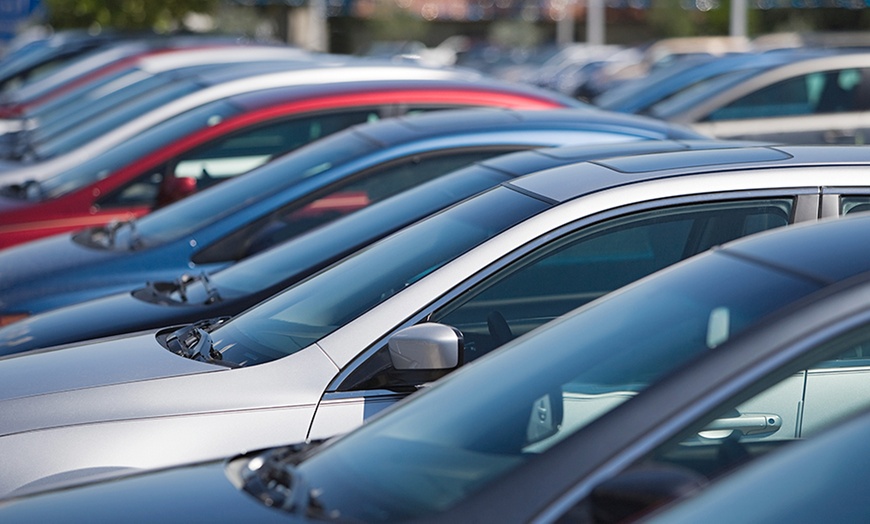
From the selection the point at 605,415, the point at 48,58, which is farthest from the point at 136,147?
the point at 48,58

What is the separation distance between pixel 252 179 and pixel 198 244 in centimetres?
48

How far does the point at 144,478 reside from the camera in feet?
8.77

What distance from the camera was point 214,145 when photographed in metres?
6.55

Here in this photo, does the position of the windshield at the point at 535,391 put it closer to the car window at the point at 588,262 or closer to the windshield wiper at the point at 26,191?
the car window at the point at 588,262

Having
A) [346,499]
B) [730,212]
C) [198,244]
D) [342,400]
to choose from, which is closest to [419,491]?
[346,499]

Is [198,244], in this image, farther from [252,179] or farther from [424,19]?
[424,19]

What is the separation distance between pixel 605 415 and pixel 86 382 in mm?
1821

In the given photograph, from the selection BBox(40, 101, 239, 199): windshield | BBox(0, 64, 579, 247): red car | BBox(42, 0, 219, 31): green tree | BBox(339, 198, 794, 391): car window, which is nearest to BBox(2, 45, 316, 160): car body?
BBox(40, 101, 239, 199): windshield

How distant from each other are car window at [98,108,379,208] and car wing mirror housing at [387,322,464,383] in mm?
3535

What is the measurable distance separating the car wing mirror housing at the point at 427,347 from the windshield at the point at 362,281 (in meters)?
0.50

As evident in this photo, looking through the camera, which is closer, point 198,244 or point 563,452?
point 563,452

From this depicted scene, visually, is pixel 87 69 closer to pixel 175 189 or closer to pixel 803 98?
pixel 803 98

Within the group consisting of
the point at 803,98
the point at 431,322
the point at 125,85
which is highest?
the point at 431,322

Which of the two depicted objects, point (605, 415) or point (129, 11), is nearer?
point (605, 415)
